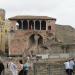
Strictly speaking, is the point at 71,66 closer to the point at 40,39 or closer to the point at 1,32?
the point at 40,39

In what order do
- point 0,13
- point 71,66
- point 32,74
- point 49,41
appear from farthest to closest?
point 0,13 < point 49,41 < point 32,74 < point 71,66

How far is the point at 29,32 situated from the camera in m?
97.9

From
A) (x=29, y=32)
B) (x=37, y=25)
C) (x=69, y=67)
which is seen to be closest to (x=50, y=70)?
(x=69, y=67)

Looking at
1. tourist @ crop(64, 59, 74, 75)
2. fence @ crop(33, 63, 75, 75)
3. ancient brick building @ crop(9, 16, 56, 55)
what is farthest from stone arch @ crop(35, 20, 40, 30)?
tourist @ crop(64, 59, 74, 75)

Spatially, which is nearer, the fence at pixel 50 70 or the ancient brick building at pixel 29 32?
the fence at pixel 50 70

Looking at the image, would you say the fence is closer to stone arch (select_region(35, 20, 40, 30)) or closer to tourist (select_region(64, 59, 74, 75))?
tourist (select_region(64, 59, 74, 75))

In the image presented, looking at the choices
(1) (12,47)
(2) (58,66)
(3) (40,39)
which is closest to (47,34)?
(3) (40,39)

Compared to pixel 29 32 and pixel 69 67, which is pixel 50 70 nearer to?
pixel 69 67

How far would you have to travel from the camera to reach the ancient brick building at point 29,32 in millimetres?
95438

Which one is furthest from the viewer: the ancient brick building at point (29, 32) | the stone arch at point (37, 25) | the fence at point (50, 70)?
the stone arch at point (37, 25)

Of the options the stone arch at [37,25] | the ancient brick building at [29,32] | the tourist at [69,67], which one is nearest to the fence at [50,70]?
the tourist at [69,67]

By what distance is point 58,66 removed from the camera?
1361 inches

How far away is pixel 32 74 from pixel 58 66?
6.77 feet

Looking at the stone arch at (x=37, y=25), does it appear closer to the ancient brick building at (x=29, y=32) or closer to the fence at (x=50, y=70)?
the ancient brick building at (x=29, y=32)
